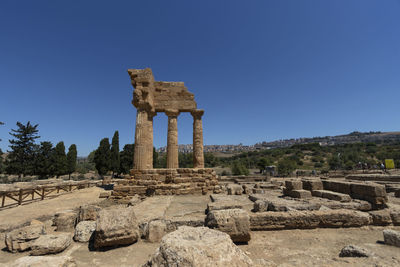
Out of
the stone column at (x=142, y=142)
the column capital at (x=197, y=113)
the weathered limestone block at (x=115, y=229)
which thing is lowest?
the weathered limestone block at (x=115, y=229)

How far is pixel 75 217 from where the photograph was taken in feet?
18.1

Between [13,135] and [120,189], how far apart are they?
37.5m

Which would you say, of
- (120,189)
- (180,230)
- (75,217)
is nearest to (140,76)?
(120,189)

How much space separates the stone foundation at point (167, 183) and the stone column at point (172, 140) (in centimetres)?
212

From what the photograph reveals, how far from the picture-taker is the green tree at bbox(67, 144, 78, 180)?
3798 centimetres

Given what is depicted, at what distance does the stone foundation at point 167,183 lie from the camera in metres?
11.0

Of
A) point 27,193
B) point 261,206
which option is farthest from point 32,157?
point 261,206

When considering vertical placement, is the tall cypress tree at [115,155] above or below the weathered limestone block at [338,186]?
above

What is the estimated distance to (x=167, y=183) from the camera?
38.9 ft

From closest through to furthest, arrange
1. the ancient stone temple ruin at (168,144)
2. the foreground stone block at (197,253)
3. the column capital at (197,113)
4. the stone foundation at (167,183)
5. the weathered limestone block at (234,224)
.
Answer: the foreground stone block at (197,253), the weathered limestone block at (234,224), the stone foundation at (167,183), the ancient stone temple ruin at (168,144), the column capital at (197,113)

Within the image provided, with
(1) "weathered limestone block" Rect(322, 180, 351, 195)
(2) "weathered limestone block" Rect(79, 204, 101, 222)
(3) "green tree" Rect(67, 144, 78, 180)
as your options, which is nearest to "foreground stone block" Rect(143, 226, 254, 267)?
(2) "weathered limestone block" Rect(79, 204, 101, 222)

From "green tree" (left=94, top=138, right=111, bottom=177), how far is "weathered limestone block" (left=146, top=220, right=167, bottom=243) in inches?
1484

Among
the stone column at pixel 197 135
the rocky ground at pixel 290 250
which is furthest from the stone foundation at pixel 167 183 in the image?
the rocky ground at pixel 290 250

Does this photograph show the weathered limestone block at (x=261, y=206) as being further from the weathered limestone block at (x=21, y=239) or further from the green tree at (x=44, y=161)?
the green tree at (x=44, y=161)
